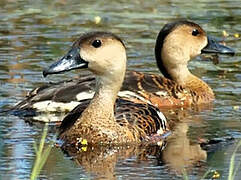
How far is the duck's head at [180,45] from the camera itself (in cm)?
1259

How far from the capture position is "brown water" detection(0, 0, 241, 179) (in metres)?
8.62

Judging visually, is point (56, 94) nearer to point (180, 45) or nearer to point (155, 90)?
point (155, 90)

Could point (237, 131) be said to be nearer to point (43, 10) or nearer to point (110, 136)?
point (110, 136)

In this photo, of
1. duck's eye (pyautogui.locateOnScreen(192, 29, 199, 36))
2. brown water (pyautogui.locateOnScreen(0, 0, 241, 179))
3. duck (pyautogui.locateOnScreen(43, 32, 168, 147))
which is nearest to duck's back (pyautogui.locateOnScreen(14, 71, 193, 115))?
brown water (pyautogui.locateOnScreen(0, 0, 241, 179))

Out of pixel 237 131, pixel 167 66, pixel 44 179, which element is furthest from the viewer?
pixel 167 66

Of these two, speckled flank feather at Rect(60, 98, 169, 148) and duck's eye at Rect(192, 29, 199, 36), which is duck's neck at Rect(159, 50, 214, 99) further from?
speckled flank feather at Rect(60, 98, 169, 148)

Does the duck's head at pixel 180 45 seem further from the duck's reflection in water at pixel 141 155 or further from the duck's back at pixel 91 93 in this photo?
the duck's reflection in water at pixel 141 155

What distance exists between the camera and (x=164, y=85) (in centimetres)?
1202

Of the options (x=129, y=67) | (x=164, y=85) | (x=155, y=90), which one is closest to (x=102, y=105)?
(x=155, y=90)

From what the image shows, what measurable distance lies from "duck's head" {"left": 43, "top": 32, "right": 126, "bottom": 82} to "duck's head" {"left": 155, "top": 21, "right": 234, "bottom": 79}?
10.0 feet

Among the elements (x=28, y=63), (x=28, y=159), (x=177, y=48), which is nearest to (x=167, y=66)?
(x=177, y=48)

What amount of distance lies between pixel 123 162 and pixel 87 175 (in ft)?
2.24

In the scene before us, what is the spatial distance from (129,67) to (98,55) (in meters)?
3.76

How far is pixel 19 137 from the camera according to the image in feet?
Result: 32.3
